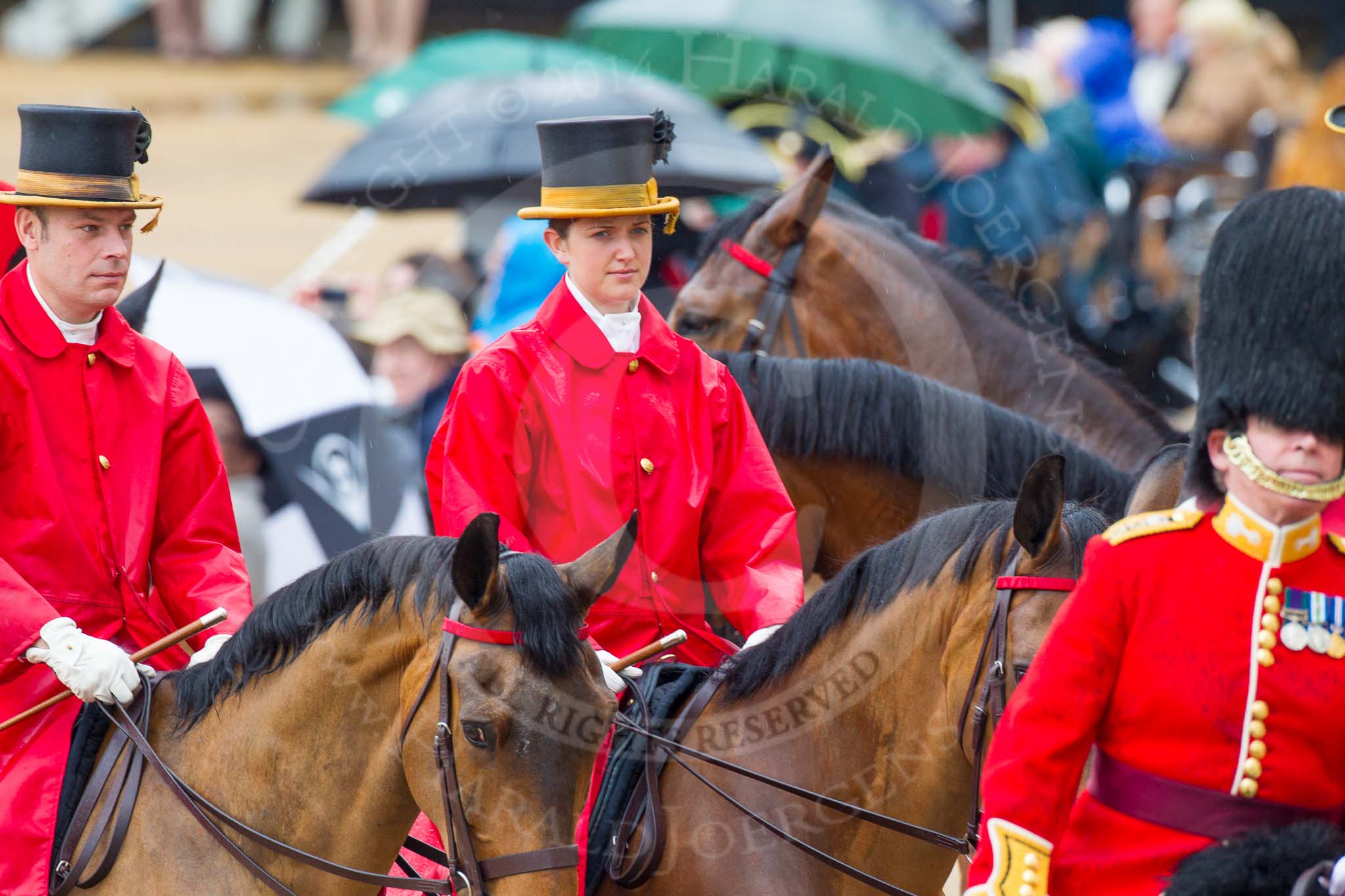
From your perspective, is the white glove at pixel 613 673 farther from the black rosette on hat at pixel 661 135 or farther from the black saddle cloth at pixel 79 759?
the black rosette on hat at pixel 661 135

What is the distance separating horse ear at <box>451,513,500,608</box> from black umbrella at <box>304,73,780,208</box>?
14.7 ft

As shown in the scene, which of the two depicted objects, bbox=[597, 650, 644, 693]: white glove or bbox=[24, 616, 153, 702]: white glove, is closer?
bbox=[597, 650, 644, 693]: white glove

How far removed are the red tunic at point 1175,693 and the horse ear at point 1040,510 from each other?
612 mm

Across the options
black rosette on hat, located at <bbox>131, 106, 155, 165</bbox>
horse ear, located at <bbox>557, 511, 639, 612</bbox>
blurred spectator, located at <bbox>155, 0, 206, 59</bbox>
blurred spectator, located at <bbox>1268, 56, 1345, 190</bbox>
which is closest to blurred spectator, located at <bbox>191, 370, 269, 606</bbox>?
black rosette on hat, located at <bbox>131, 106, 155, 165</bbox>

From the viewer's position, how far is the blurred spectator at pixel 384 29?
53.5ft

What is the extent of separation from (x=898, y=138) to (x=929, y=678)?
24.5ft

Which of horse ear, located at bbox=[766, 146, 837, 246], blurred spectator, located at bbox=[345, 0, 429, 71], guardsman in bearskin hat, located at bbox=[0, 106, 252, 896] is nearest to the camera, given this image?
guardsman in bearskin hat, located at bbox=[0, 106, 252, 896]

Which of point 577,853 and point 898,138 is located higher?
point 577,853

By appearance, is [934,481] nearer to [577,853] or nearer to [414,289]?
[577,853]

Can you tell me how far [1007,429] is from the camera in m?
5.18

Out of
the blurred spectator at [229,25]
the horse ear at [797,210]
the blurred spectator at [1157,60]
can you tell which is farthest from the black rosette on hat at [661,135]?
the blurred spectator at [229,25]

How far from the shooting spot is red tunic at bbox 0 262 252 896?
393cm

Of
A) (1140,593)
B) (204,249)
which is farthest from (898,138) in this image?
(1140,593)

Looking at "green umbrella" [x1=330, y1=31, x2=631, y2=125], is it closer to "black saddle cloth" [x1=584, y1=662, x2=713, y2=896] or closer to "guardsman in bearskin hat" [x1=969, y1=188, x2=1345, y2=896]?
"black saddle cloth" [x1=584, y1=662, x2=713, y2=896]
